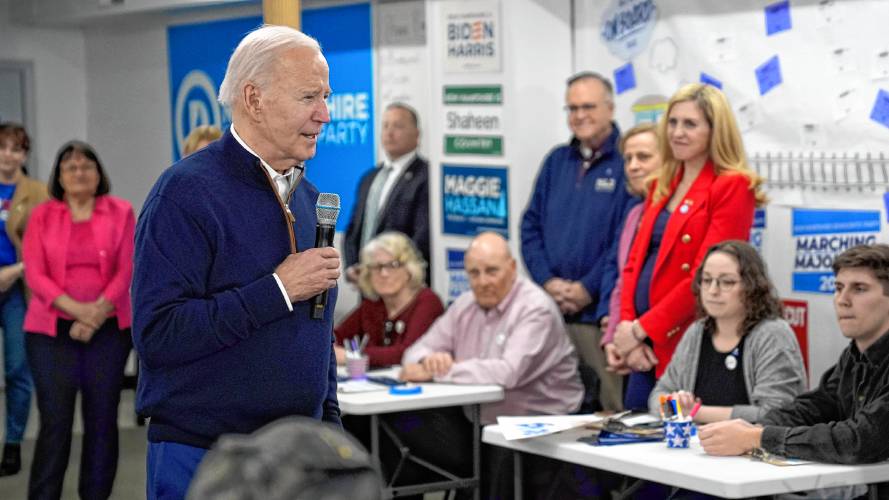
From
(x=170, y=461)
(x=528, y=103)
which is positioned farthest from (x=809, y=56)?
(x=170, y=461)

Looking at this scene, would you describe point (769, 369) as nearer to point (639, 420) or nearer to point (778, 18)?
point (639, 420)

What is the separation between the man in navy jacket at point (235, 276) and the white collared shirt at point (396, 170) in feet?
14.2

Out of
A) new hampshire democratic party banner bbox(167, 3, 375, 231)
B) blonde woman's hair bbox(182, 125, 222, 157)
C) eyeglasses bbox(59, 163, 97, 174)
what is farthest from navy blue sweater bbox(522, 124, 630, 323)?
new hampshire democratic party banner bbox(167, 3, 375, 231)

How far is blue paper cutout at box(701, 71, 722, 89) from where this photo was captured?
18.2 ft

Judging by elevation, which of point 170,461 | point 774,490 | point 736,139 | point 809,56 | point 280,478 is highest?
point 809,56

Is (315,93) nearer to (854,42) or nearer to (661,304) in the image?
(661,304)

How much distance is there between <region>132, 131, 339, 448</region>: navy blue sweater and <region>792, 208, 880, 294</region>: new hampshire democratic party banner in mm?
3017

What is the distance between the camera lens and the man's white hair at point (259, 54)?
241cm

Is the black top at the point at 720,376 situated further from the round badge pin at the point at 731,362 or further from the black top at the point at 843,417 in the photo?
the black top at the point at 843,417

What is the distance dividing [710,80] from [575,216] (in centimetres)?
80

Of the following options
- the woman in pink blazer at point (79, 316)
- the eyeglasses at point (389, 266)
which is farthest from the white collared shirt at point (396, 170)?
the woman in pink blazer at point (79, 316)

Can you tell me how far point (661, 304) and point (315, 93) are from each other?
8.03 ft

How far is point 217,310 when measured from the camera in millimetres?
2334

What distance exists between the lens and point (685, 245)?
4.66 metres
